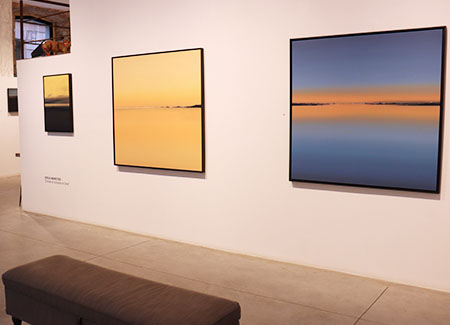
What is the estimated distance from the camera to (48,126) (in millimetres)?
6734

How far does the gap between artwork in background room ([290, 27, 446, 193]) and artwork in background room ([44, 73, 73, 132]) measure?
3.27 m

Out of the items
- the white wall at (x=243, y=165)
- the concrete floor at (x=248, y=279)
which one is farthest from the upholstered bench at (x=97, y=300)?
the white wall at (x=243, y=165)

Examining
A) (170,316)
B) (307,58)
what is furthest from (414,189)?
(170,316)

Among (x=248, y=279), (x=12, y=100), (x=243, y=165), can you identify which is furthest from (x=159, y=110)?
(x=12, y=100)

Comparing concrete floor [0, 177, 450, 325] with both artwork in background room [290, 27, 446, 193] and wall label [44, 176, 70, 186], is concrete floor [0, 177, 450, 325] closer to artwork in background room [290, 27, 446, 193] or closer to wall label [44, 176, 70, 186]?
wall label [44, 176, 70, 186]

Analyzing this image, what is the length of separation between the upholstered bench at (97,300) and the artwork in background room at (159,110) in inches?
87.1

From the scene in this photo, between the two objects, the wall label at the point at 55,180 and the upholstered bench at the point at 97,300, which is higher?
the wall label at the point at 55,180

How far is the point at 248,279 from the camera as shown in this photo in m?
4.29

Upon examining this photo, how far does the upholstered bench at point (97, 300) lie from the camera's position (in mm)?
2549

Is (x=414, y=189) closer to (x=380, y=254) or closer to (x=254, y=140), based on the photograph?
(x=380, y=254)

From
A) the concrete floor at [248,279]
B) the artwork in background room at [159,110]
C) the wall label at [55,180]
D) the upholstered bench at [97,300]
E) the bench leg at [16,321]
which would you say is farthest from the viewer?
the wall label at [55,180]

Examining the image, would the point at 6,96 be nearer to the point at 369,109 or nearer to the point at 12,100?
the point at 12,100

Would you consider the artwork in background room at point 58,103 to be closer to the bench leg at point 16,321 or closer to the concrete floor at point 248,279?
the concrete floor at point 248,279

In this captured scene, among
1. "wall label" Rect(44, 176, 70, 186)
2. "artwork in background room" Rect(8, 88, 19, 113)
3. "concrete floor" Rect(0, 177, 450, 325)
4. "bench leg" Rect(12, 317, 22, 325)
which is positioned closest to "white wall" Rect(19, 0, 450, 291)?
"wall label" Rect(44, 176, 70, 186)
